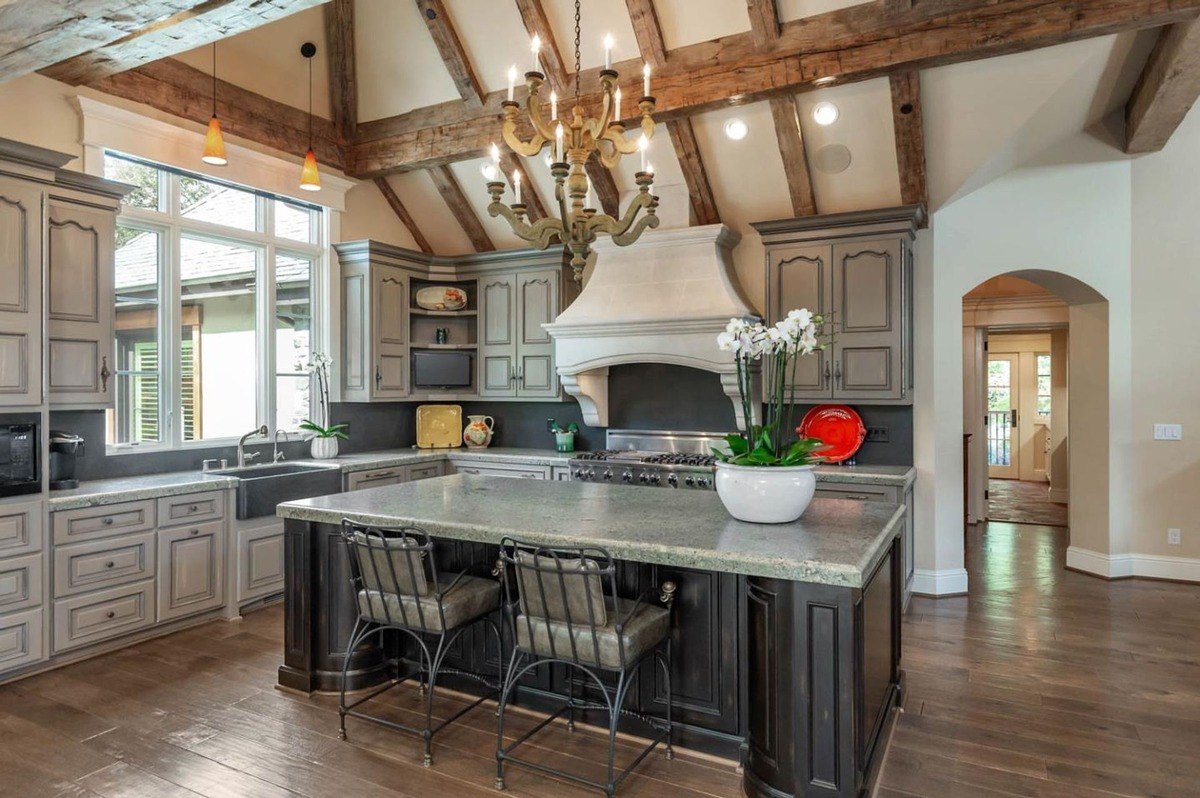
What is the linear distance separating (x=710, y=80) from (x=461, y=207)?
2.58m

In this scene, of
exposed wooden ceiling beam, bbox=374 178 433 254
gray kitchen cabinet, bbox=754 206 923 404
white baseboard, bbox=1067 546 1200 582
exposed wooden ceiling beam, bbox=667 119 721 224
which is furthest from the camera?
exposed wooden ceiling beam, bbox=374 178 433 254

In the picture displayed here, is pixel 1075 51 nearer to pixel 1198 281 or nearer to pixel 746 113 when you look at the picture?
pixel 746 113

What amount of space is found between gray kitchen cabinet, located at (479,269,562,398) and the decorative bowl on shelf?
261mm

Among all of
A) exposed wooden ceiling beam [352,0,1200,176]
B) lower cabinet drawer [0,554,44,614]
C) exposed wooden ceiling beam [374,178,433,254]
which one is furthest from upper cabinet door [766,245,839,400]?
lower cabinet drawer [0,554,44,614]

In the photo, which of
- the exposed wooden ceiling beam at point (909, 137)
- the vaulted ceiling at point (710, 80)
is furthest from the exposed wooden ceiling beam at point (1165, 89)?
the exposed wooden ceiling beam at point (909, 137)

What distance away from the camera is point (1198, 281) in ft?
17.0

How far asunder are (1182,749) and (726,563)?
217 cm

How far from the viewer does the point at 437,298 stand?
6.32m

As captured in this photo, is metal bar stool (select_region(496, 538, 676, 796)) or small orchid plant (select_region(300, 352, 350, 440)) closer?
metal bar stool (select_region(496, 538, 676, 796))

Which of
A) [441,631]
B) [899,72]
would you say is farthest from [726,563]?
[899,72]

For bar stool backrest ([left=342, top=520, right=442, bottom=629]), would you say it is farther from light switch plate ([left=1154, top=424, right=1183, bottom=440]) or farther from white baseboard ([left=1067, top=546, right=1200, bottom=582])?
light switch plate ([left=1154, top=424, right=1183, bottom=440])

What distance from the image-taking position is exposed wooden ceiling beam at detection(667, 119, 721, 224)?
4.95 m

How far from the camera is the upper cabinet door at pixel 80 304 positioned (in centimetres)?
375

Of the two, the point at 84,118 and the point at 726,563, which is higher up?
the point at 84,118
